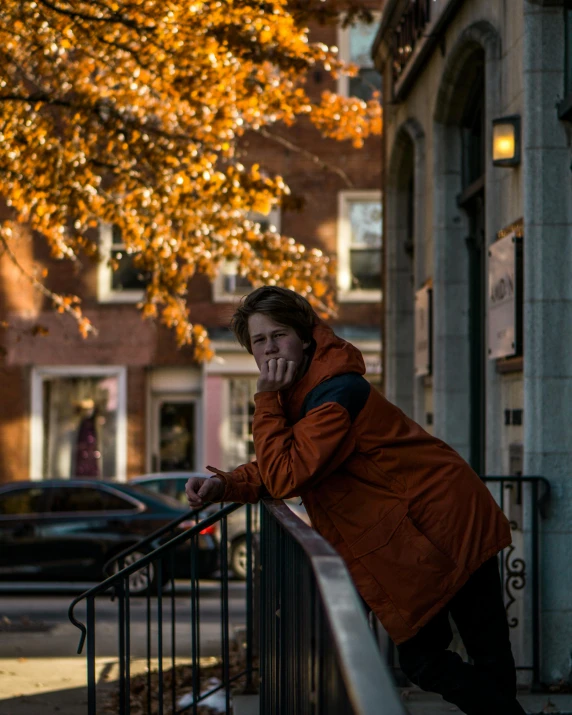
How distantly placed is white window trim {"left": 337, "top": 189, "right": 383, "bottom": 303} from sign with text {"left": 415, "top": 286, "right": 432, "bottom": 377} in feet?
40.5

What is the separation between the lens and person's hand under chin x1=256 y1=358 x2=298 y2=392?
13.5 ft

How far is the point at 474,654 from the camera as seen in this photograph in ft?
13.7

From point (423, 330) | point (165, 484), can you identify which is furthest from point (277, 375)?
point (165, 484)

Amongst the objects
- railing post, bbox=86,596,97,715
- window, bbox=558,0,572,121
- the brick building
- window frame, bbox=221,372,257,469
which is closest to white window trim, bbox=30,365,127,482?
the brick building

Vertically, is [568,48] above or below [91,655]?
above

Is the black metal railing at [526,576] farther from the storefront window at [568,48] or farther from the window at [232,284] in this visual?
the window at [232,284]

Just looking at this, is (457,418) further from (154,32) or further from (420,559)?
(420,559)

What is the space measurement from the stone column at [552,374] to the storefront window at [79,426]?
17862 mm

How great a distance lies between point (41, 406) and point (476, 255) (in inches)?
610

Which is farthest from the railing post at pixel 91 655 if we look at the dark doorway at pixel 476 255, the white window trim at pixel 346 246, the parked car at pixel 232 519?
the white window trim at pixel 346 246

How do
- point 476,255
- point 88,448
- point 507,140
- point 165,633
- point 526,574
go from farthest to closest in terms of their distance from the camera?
1. point 88,448
2. point 165,633
3. point 476,255
4. point 507,140
5. point 526,574

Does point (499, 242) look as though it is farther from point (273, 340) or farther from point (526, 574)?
point (273, 340)

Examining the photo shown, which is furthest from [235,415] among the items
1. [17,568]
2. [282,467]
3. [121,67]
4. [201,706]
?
[282,467]

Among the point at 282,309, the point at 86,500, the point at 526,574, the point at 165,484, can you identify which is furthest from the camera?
the point at 165,484
